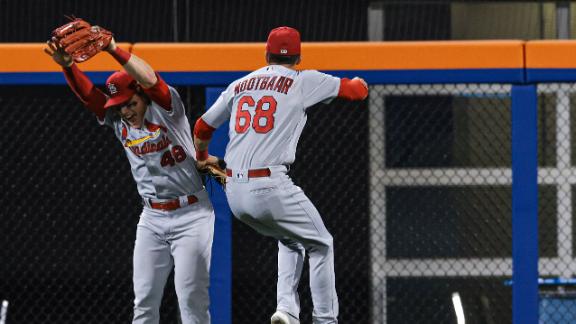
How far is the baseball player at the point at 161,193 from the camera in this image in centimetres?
500

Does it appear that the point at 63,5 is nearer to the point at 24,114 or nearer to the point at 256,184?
the point at 24,114

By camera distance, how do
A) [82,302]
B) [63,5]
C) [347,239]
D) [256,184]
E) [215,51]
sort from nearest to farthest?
1. [256,184]
2. [215,51]
3. [82,302]
4. [347,239]
5. [63,5]

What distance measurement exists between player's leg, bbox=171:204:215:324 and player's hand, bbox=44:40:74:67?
801 millimetres

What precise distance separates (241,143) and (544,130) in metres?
3.03

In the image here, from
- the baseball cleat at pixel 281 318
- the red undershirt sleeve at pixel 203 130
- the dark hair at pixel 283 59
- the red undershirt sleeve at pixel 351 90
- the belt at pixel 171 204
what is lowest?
the baseball cleat at pixel 281 318

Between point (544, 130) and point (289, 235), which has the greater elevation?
point (544, 130)

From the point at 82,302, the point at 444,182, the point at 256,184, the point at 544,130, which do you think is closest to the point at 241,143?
the point at 256,184

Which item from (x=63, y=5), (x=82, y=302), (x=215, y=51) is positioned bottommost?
(x=82, y=302)

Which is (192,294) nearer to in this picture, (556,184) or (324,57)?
(324,57)

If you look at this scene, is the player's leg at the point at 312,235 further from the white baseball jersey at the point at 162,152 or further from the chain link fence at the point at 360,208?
the chain link fence at the point at 360,208

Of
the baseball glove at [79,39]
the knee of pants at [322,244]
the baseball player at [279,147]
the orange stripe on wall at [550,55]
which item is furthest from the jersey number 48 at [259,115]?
the orange stripe on wall at [550,55]

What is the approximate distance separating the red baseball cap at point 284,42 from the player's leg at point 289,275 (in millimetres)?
821

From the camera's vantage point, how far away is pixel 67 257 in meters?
6.59

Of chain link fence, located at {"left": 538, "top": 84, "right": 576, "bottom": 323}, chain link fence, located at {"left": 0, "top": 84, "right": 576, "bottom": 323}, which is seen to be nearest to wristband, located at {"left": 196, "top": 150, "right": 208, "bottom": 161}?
chain link fence, located at {"left": 0, "top": 84, "right": 576, "bottom": 323}
